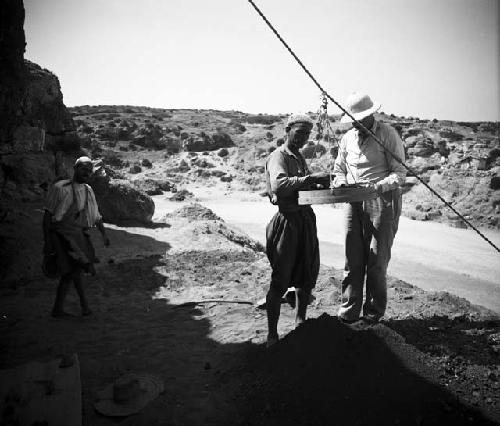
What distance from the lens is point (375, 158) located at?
354 centimetres

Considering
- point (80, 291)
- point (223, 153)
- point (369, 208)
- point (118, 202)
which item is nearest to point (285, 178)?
point (369, 208)

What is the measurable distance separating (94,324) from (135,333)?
655mm

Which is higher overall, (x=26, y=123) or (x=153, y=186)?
(x=26, y=123)

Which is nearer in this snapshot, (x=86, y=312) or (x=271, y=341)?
(x=271, y=341)

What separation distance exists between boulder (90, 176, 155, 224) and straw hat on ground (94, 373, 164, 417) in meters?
8.62

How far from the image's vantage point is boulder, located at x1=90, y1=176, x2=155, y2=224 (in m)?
11.0

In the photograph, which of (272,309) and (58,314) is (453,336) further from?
(58,314)

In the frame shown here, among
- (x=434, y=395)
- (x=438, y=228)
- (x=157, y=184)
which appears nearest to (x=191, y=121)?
(x=157, y=184)

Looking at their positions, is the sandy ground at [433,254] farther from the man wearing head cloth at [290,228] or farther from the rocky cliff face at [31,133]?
the man wearing head cloth at [290,228]

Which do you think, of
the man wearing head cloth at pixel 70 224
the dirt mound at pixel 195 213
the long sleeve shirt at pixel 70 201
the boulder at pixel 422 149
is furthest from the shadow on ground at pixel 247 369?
the boulder at pixel 422 149

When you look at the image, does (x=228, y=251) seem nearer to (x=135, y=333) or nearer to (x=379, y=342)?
(x=135, y=333)

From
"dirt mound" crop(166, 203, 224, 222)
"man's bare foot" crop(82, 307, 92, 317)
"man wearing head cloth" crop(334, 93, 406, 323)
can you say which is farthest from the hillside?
"man's bare foot" crop(82, 307, 92, 317)

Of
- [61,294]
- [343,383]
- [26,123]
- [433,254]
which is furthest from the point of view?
[433,254]

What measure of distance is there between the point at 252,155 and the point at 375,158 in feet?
87.4
